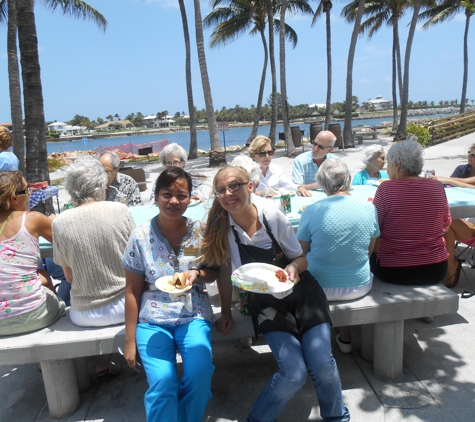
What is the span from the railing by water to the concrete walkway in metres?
17.2

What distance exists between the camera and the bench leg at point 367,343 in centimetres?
268

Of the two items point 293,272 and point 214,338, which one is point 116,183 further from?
point 293,272

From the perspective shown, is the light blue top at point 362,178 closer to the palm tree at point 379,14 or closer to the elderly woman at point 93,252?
the elderly woman at point 93,252

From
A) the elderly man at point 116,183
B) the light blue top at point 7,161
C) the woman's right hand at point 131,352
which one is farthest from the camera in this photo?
the light blue top at point 7,161

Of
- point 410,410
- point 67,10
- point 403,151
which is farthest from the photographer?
point 67,10

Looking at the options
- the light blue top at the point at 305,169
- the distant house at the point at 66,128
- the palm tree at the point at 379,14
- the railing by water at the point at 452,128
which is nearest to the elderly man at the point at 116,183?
the light blue top at the point at 305,169

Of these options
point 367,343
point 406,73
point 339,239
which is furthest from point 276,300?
point 406,73

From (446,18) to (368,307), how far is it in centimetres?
3519

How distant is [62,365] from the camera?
7.55 ft

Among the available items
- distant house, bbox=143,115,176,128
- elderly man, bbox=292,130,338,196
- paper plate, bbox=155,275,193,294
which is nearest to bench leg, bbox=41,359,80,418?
paper plate, bbox=155,275,193,294

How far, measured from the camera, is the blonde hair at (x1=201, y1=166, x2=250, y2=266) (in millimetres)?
2240

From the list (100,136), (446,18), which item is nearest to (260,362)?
(446,18)

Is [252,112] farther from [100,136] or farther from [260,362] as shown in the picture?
[260,362]

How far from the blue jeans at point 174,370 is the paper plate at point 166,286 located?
279 millimetres
